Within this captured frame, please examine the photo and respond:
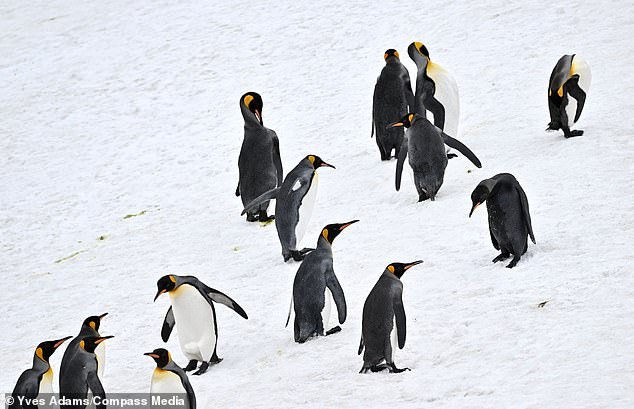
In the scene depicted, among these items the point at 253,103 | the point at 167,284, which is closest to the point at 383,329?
the point at 167,284

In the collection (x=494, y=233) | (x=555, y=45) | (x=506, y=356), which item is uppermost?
(x=555, y=45)

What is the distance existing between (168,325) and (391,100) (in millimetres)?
3861

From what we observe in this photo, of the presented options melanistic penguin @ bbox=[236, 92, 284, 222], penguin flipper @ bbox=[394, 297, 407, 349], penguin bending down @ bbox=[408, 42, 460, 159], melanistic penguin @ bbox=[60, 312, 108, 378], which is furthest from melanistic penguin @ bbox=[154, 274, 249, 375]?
penguin bending down @ bbox=[408, 42, 460, 159]

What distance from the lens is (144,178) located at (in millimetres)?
10891

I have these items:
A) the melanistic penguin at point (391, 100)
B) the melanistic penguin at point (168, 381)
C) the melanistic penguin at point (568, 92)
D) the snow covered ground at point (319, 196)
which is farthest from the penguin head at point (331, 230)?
the melanistic penguin at point (391, 100)

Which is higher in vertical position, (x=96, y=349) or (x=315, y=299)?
(x=315, y=299)

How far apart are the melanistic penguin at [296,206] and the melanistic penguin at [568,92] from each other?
2255 millimetres

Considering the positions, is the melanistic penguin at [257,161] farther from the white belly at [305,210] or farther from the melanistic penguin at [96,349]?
the melanistic penguin at [96,349]

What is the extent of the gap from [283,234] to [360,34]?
726 centimetres

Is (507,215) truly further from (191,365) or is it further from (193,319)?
(191,365)

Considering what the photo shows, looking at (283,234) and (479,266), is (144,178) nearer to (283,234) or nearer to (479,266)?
(283,234)

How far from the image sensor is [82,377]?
532 cm

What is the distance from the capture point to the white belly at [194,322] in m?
5.77

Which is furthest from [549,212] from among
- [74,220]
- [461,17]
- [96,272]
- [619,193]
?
[461,17]
